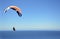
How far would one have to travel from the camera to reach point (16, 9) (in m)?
3.91

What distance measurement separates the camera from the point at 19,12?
3.81 m

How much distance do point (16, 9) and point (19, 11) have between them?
0.11 metres

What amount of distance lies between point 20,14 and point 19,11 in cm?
10

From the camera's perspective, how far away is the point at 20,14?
3766 mm

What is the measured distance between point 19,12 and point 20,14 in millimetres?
71

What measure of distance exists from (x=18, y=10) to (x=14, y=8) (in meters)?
0.13

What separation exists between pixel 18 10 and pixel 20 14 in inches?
5.8

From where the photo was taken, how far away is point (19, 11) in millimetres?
3840

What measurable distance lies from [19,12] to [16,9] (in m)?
0.14

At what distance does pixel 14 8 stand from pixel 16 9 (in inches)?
2.5

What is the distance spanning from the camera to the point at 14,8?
395 cm

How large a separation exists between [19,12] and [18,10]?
0.08 metres

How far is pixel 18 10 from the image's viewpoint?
3871 mm
